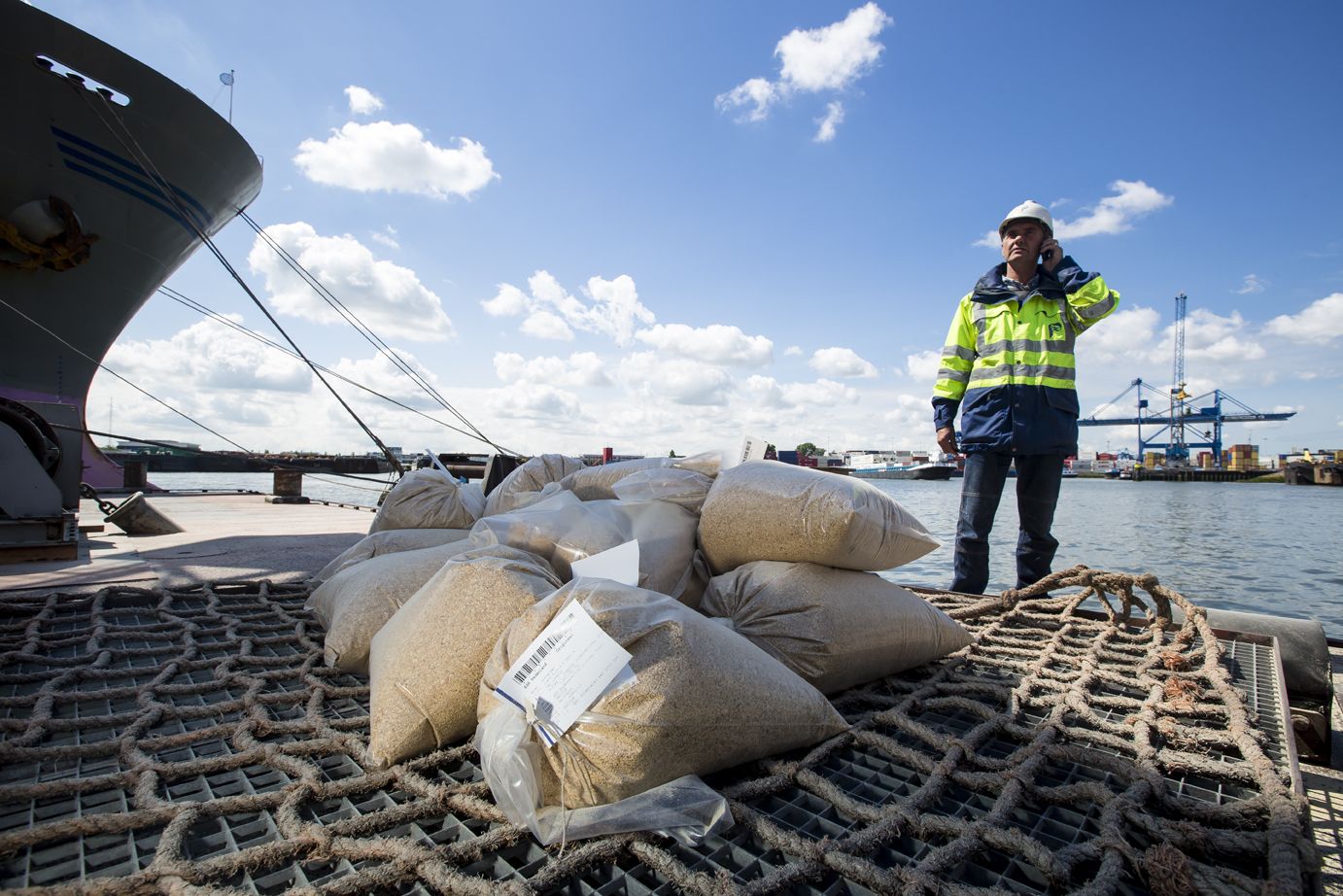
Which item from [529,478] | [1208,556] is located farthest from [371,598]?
[1208,556]

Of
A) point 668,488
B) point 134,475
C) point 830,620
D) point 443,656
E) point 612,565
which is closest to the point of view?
point 443,656

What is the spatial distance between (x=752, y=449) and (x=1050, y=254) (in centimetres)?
200

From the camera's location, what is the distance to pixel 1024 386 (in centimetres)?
291

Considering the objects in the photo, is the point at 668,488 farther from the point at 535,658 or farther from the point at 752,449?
the point at 535,658

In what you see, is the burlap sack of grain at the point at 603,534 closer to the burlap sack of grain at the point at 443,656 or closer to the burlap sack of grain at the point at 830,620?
the burlap sack of grain at the point at 830,620

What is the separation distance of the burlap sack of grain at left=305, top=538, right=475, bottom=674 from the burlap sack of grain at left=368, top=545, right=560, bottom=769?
32cm

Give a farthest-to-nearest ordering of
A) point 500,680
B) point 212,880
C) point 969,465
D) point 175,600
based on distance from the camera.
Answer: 1. point 969,465
2. point 175,600
3. point 500,680
4. point 212,880

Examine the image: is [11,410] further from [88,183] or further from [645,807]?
[645,807]

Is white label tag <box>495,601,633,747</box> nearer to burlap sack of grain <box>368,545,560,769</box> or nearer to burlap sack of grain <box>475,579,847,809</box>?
burlap sack of grain <box>475,579,847,809</box>

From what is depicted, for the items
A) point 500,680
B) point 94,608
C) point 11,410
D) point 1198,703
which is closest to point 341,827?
point 500,680

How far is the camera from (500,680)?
3.43 feet

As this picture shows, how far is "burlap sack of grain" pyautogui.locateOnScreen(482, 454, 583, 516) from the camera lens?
255 cm

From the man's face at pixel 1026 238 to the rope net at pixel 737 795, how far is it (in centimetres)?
197

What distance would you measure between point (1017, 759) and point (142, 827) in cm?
151
